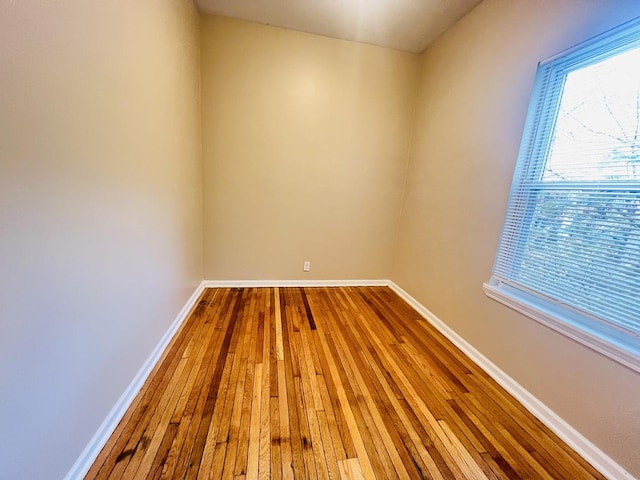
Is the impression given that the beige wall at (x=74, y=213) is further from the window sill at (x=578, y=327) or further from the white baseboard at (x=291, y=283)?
the window sill at (x=578, y=327)

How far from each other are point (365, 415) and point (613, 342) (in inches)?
48.5

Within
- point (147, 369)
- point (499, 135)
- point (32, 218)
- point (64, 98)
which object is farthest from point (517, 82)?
point (147, 369)

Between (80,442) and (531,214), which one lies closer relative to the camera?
(80,442)

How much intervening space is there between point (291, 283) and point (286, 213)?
861mm

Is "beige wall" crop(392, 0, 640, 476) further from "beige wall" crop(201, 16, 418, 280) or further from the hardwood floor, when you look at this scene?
"beige wall" crop(201, 16, 418, 280)

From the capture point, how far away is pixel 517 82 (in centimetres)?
163

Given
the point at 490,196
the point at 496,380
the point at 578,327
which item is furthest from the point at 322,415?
the point at 490,196

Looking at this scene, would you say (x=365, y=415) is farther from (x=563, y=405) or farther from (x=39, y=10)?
(x=39, y=10)

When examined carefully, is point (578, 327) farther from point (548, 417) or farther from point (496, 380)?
point (496, 380)

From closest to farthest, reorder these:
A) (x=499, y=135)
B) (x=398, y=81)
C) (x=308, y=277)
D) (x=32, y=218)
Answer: (x=32, y=218) → (x=499, y=135) → (x=398, y=81) → (x=308, y=277)

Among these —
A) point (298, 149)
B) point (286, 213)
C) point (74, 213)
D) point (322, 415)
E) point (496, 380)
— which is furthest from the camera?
point (286, 213)

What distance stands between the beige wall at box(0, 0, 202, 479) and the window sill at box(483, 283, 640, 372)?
229cm

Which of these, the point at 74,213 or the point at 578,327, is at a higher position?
the point at 74,213

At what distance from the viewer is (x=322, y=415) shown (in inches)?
51.4
